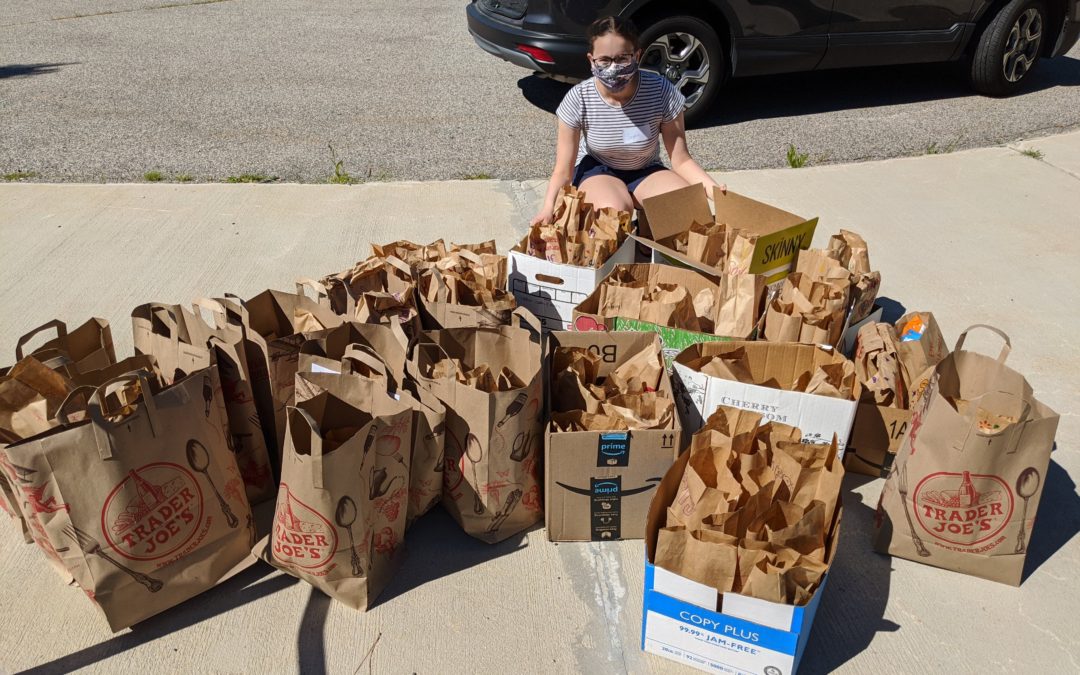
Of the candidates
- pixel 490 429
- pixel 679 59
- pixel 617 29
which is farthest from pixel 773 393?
pixel 679 59

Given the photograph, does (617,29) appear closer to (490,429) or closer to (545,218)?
(545,218)

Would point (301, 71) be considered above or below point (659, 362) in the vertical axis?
below

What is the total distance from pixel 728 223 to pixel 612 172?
0.67m

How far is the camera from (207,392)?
2078mm

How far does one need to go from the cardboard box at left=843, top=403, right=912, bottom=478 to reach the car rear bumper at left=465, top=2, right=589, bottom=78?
3588 millimetres

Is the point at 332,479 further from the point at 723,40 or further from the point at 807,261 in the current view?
the point at 723,40

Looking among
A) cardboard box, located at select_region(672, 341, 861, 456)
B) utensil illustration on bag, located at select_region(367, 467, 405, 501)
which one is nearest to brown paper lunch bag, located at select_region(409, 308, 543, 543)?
utensil illustration on bag, located at select_region(367, 467, 405, 501)

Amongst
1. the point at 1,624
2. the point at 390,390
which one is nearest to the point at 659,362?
the point at 390,390

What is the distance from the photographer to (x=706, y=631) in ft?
6.36

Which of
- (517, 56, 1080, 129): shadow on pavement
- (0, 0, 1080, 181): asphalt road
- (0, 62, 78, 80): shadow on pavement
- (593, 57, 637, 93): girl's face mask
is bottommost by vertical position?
(0, 62, 78, 80): shadow on pavement

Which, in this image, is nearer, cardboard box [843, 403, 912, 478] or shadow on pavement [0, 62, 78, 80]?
cardboard box [843, 403, 912, 478]

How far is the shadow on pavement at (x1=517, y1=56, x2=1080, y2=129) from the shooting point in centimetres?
620

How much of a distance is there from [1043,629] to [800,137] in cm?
417

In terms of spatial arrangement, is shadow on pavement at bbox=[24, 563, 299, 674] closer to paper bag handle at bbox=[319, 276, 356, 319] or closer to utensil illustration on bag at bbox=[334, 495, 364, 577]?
utensil illustration on bag at bbox=[334, 495, 364, 577]
